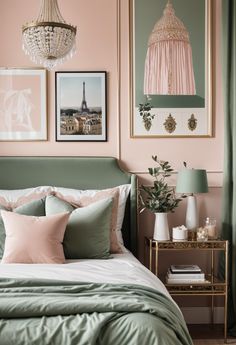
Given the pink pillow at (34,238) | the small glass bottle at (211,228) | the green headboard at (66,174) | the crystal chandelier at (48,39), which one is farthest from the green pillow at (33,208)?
the small glass bottle at (211,228)

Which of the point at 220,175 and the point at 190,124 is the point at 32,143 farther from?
the point at 220,175

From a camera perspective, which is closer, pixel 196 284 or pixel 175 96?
pixel 196 284

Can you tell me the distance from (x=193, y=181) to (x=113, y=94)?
105 centimetres

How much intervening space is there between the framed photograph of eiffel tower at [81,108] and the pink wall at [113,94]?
61 mm

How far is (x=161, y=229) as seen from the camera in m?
4.15

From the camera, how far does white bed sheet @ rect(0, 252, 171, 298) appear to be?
115 inches

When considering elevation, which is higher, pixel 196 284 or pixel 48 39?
pixel 48 39

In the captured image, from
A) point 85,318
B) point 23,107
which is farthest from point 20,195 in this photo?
point 85,318

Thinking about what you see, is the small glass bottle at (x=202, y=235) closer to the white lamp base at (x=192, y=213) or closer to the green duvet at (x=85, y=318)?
the white lamp base at (x=192, y=213)

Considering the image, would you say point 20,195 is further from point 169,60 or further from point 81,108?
point 169,60

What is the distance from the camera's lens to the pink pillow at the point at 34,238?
137 inches

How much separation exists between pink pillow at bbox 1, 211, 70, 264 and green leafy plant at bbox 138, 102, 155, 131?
1.29 meters

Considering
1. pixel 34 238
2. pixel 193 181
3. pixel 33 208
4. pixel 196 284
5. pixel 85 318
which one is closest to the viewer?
pixel 85 318

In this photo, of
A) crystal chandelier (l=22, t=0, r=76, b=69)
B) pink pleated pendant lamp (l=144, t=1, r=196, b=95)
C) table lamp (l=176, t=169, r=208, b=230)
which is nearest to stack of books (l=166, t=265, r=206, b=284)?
table lamp (l=176, t=169, r=208, b=230)
